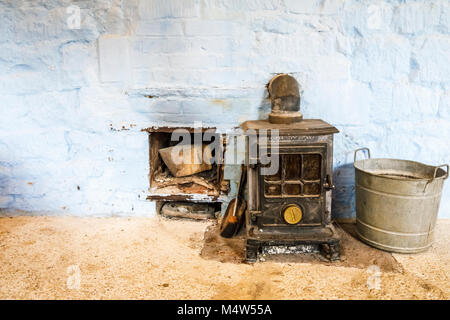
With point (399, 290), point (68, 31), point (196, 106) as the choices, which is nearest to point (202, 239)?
point (196, 106)

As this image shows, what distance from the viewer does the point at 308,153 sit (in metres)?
2.07

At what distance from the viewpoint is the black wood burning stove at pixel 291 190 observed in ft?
6.73

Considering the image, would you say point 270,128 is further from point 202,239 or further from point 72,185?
point 72,185

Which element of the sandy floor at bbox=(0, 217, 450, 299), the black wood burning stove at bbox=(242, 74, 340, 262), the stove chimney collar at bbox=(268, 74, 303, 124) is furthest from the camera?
the stove chimney collar at bbox=(268, 74, 303, 124)

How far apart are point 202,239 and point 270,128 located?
31.1 inches

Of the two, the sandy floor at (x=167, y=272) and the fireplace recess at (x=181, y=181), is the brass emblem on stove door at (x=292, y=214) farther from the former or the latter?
the fireplace recess at (x=181, y=181)

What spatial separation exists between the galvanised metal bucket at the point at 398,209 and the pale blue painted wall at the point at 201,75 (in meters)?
0.33

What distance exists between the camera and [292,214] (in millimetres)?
2115

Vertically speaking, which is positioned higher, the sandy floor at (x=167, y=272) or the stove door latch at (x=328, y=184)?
the stove door latch at (x=328, y=184)

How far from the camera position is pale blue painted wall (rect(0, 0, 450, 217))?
93.2 inches

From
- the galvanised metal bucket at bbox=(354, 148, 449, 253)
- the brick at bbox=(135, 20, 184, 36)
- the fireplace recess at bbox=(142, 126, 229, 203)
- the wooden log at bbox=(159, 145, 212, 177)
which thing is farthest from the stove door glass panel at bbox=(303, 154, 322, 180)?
the brick at bbox=(135, 20, 184, 36)

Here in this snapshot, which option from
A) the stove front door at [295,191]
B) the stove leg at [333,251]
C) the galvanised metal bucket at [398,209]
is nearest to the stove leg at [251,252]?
the stove front door at [295,191]

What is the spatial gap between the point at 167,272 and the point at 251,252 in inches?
17.5

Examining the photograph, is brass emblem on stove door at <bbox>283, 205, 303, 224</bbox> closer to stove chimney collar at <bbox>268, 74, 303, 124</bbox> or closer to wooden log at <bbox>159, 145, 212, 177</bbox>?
stove chimney collar at <bbox>268, 74, 303, 124</bbox>
